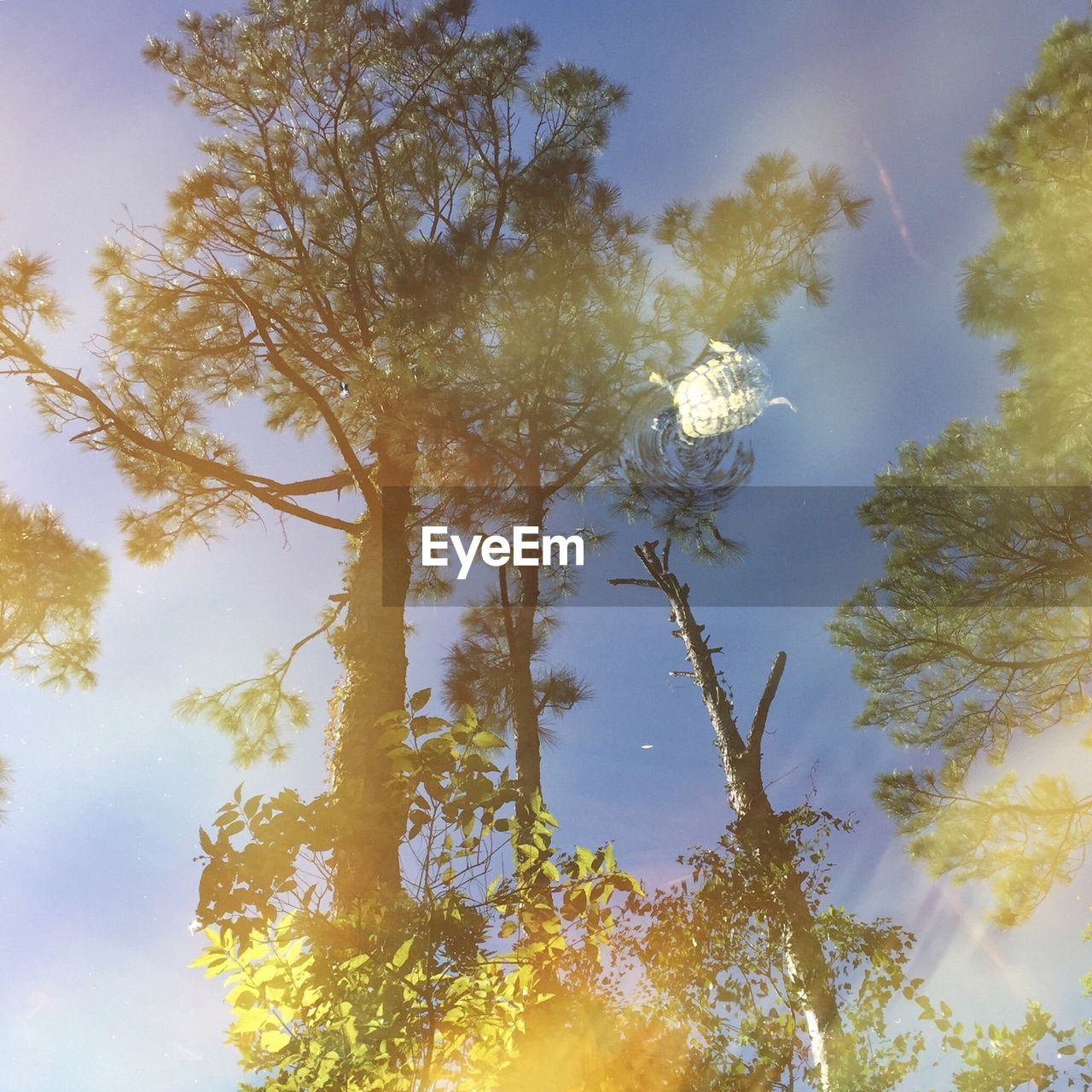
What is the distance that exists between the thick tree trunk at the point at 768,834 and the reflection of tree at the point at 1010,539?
146 cm

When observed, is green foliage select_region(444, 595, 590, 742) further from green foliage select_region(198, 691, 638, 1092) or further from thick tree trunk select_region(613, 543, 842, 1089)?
green foliage select_region(198, 691, 638, 1092)

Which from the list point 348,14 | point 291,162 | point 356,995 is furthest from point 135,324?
point 356,995

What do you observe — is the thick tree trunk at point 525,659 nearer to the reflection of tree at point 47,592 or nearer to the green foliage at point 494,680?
the green foliage at point 494,680

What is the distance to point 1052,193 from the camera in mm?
6492

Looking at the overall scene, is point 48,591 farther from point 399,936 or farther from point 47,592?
point 399,936

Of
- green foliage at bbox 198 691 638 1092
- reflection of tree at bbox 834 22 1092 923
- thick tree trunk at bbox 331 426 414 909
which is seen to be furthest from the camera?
reflection of tree at bbox 834 22 1092 923

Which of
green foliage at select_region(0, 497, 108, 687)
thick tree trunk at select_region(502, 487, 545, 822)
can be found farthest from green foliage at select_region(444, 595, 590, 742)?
green foliage at select_region(0, 497, 108, 687)

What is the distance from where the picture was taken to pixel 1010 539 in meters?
6.86

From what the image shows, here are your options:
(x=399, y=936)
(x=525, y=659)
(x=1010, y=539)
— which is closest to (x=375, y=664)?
(x=525, y=659)

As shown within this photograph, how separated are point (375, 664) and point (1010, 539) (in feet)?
19.1

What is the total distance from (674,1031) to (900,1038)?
135cm

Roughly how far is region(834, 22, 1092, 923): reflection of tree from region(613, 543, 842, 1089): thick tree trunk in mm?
1463

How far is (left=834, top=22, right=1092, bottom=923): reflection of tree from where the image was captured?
254 inches

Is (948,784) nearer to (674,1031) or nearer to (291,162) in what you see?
(674,1031)
